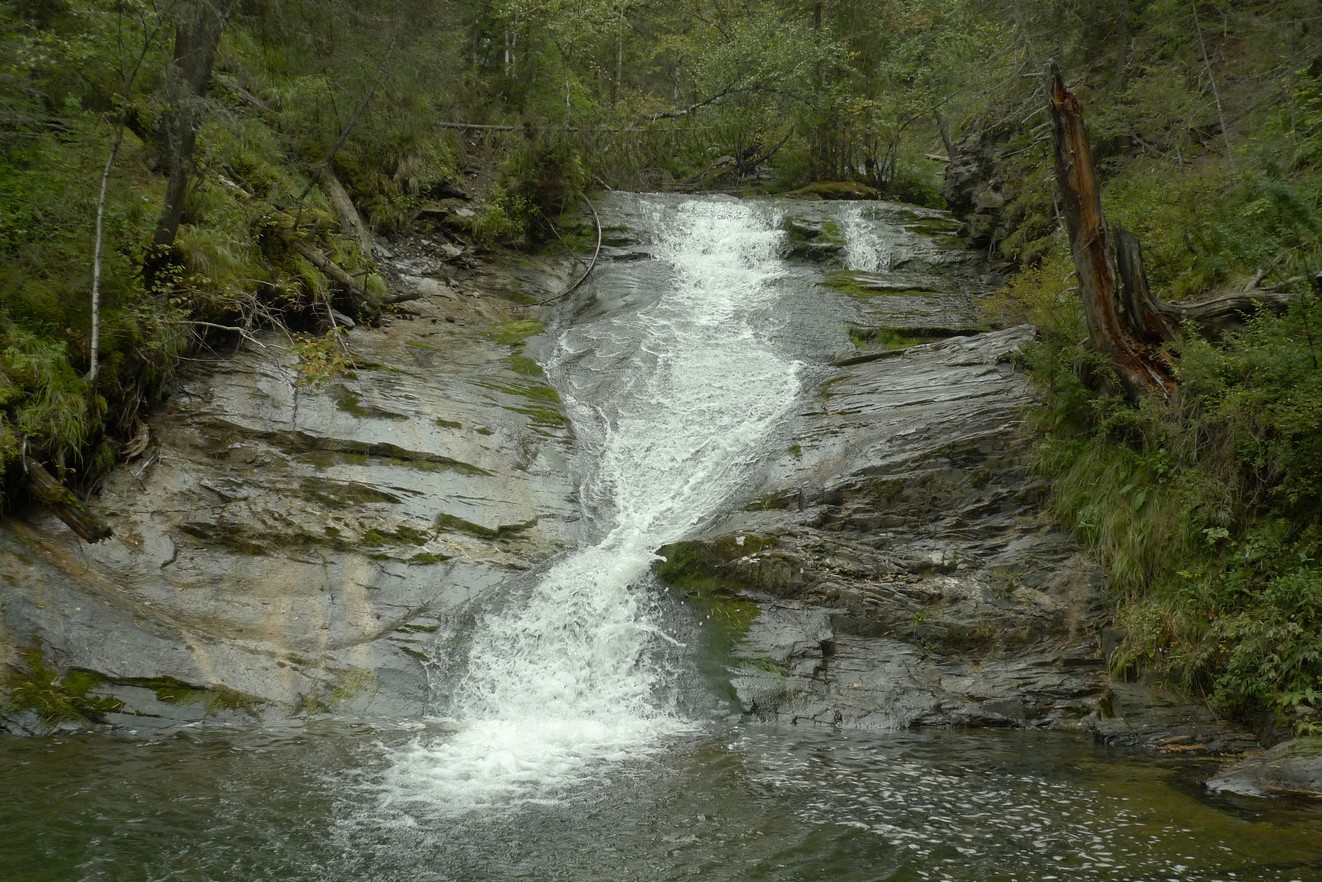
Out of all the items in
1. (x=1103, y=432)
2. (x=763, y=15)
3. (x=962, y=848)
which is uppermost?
(x=763, y=15)

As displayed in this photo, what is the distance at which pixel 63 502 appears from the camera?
8875 millimetres

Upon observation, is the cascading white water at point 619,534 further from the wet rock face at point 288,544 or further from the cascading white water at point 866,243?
the cascading white water at point 866,243

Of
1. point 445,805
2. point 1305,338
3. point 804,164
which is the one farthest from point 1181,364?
point 804,164

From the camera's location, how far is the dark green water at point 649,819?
5.36 meters

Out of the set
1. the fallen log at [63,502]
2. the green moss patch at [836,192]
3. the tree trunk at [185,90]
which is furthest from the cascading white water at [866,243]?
the fallen log at [63,502]

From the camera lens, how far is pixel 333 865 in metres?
5.34

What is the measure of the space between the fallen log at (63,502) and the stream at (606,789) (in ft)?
8.23

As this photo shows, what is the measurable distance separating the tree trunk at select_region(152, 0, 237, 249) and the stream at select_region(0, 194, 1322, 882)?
637 cm

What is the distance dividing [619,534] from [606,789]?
4945 mm

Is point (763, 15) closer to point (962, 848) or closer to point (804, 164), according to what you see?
point (804, 164)

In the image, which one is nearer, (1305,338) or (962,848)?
(962,848)

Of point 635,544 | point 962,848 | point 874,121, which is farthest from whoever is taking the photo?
point 874,121

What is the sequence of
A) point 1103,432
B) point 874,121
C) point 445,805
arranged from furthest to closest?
point 874,121 < point 1103,432 < point 445,805

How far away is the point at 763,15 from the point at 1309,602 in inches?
1043
